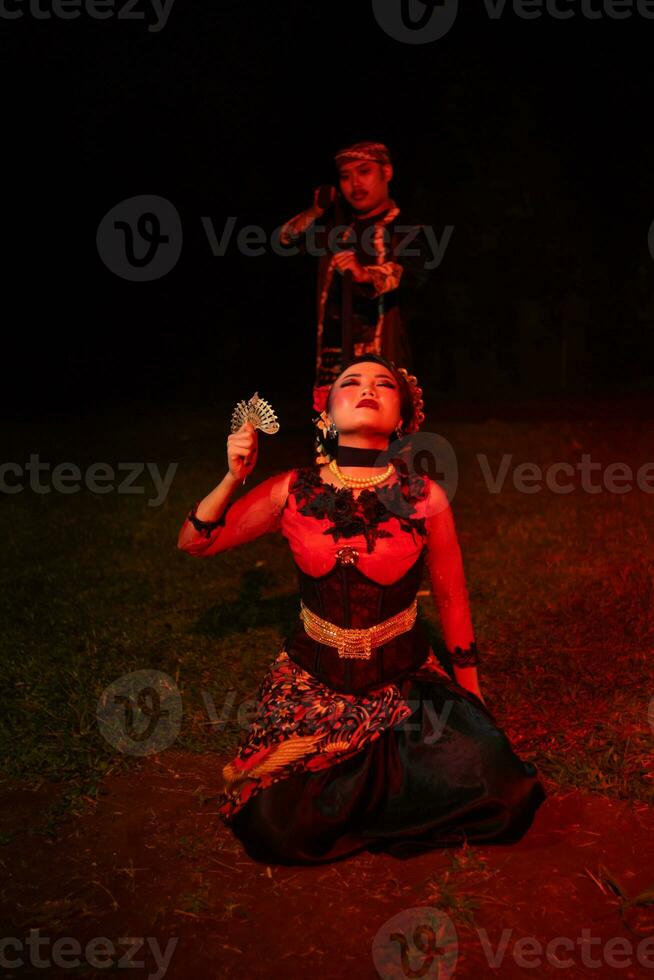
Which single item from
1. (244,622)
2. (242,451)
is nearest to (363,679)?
(242,451)

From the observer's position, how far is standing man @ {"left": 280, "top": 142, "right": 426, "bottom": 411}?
194 inches

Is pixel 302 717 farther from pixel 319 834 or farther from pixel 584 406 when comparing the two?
pixel 584 406

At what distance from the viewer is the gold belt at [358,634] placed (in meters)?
3.51

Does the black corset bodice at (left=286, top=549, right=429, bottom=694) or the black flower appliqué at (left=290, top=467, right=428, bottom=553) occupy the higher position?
the black flower appliqué at (left=290, top=467, right=428, bottom=553)

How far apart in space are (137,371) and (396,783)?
18360 mm

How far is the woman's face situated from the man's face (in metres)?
1.70

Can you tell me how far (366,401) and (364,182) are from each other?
1.94 meters

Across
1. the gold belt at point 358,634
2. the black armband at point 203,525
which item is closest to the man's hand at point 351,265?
the black armband at point 203,525

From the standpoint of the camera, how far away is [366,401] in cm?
349

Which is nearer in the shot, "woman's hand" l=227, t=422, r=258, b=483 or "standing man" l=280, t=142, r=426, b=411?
"woman's hand" l=227, t=422, r=258, b=483

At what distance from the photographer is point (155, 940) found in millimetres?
2902

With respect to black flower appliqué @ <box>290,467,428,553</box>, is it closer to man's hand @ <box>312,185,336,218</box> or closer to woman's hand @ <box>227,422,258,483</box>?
woman's hand @ <box>227,422,258,483</box>

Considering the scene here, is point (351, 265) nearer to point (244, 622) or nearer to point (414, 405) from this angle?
point (414, 405)

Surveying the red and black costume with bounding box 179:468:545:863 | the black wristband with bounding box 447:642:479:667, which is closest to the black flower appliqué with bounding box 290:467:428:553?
the red and black costume with bounding box 179:468:545:863
